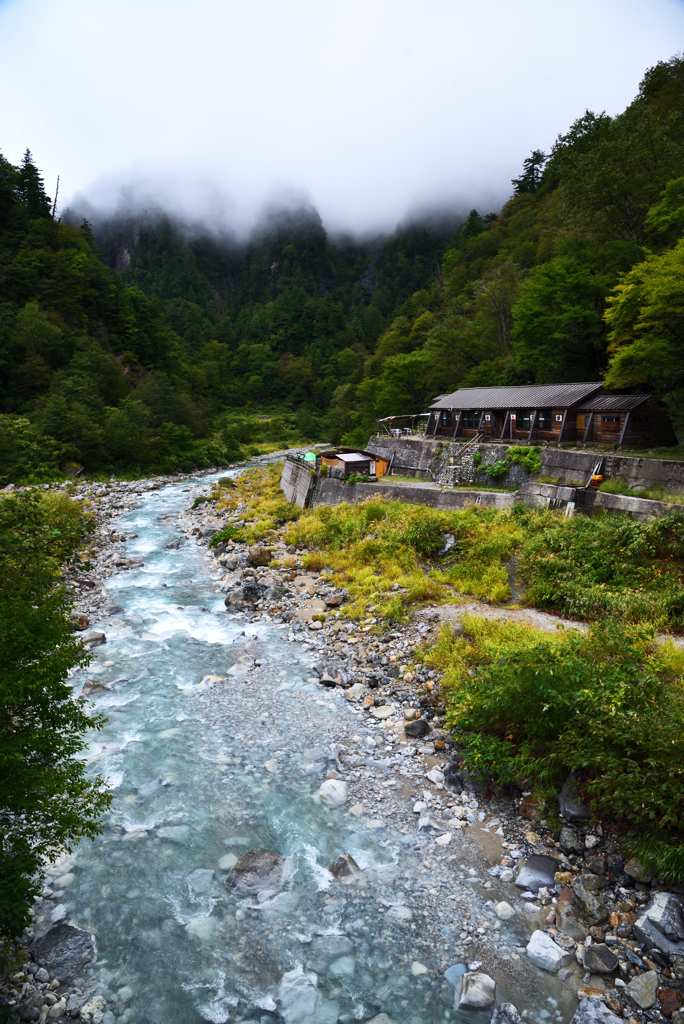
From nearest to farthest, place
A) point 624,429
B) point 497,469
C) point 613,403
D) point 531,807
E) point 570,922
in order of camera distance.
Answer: point 570,922, point 531,807, point 624,429, point 613,403, point 497,469

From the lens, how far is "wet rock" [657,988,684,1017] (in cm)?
461

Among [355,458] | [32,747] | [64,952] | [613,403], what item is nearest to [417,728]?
[64,952]

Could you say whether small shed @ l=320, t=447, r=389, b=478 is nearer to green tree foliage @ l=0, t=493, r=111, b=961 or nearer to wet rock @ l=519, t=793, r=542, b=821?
wet rock @ l=519, t=793, r=542, b=821

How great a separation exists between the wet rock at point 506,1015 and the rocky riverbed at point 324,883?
0.04 meters

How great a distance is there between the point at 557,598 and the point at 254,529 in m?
15.2

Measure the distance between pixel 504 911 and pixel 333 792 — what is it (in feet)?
9.83

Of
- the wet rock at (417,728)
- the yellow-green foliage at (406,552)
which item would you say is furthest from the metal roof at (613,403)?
the wet rock at (417,728)

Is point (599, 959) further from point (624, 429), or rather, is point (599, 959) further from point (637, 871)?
point (624, 429)

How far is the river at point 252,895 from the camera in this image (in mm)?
5098

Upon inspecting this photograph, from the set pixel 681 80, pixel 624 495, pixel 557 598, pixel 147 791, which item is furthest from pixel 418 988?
pixel 681 80

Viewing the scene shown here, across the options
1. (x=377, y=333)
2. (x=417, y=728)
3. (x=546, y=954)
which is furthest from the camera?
(x=377, y=333)

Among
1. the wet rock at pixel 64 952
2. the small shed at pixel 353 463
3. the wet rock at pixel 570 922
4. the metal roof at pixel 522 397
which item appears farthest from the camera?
the small shed at pixel 353 463

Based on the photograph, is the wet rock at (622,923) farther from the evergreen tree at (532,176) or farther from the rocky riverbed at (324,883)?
the evergreen tree at (532,176)

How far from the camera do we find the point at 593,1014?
15.4 ft
